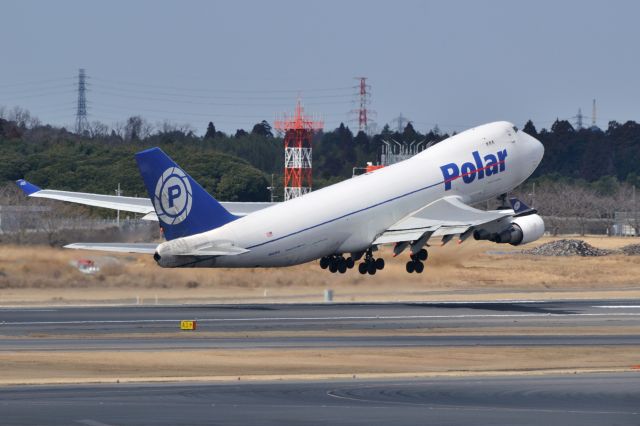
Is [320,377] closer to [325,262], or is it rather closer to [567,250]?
[325,262]

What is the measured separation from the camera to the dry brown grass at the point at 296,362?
41.6 meters

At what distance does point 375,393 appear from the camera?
36.6 m

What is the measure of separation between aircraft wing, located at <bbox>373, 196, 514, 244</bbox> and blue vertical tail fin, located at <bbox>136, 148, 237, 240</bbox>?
950 centimetres

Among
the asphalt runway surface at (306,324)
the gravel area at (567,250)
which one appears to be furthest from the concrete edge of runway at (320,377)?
the gravel area at (567,250)

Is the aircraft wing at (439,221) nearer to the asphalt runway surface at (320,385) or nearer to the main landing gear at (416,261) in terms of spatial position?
the main landing gear at (416,261)

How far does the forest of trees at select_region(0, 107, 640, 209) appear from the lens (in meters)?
125

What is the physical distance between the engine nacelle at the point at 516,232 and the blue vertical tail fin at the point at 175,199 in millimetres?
13640

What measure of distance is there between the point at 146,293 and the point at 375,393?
35.5 m

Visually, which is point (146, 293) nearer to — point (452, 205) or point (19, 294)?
point (19, 294)

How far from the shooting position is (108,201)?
65.2m

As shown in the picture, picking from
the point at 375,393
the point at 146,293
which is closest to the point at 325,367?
the point at 375,393

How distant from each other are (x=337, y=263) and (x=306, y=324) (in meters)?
8.21

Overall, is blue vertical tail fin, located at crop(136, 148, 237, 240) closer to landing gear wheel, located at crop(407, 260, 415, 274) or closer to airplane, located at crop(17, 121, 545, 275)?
airplane, located at crop(17, 121, 545, 275)

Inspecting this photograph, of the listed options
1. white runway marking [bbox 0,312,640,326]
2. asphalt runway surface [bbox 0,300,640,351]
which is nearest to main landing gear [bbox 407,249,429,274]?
asphalt runway surface [bbox 0,300,640,351]
